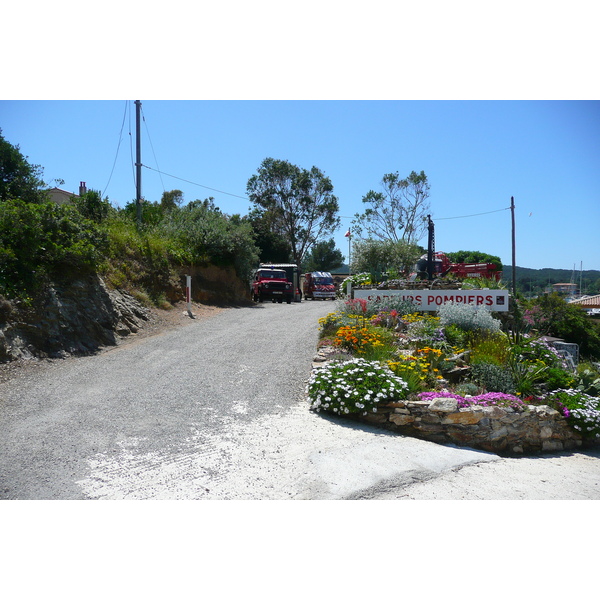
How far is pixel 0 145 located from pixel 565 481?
1831 centimetres

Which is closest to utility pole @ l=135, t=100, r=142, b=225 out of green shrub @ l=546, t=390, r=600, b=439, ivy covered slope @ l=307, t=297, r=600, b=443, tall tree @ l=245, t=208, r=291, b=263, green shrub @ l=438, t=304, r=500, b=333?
ivy covered slope @ l=307, t=297, r=600, b=443

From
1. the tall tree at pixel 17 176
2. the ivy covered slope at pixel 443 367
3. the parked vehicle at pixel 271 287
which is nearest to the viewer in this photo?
the ivy covered slope at pixel 443 367

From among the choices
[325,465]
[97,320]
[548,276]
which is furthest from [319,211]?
[325,465]

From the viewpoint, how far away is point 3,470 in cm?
414

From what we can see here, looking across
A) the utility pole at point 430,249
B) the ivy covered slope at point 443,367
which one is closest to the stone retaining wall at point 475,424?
the ivy covered slope at point 443,367

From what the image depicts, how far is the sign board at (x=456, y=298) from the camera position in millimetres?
10125

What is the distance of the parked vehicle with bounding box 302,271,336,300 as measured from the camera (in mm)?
27453

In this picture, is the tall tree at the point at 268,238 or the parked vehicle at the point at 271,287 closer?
the parked vehicle at the point at 271,287

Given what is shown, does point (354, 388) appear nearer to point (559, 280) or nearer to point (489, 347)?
point (489, 347)

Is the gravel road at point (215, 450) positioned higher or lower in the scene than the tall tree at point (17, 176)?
lower

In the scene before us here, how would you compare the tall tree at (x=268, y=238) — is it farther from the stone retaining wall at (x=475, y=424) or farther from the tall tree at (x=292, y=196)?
the stone retaining wall at (x=475, y=424)

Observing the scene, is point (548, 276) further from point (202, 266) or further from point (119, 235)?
point (119, 235)

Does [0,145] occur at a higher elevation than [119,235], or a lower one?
higher

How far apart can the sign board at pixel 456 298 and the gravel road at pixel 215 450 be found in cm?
374
